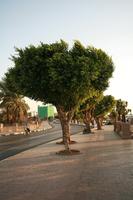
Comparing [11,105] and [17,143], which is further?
[11,105]

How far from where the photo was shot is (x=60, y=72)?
2075 centimetres

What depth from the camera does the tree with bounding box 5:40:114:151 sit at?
20.6 metres

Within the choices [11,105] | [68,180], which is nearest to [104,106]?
[11,105]

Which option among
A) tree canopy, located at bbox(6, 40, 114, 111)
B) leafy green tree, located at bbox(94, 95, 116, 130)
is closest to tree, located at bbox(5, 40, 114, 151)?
tree canopy, located at bbox(6, 40, 114, 111)

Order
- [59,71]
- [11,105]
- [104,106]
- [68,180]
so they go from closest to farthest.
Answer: [68,180]
[59,71]
[104,106]
[11,105]

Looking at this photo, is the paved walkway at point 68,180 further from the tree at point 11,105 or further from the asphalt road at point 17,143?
the tree at point 11,105

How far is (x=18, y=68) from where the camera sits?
2162 centimetres

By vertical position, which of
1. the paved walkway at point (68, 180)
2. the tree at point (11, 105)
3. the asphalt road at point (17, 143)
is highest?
the tree at point (11, 105)

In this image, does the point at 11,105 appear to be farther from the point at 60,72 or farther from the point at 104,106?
the point at 60,72

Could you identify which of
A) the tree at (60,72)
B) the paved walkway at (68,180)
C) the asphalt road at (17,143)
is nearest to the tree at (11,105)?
the asphalt road at (17,143)

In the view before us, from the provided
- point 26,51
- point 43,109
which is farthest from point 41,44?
point 43,109

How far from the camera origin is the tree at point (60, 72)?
20.6 m

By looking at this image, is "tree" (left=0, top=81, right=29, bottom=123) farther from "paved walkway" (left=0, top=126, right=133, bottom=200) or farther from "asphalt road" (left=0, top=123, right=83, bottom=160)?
"paved walkway" (left=0, top=126, right=133, bottom=200)

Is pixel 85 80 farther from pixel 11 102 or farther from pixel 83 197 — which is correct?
pixel 11 102
